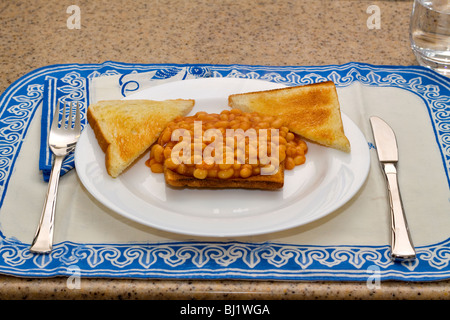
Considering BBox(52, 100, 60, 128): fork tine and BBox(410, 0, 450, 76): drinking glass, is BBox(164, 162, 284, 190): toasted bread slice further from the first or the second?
BBox(410, 0, 450, 76): drinking glass

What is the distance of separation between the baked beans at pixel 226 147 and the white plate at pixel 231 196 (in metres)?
0.07

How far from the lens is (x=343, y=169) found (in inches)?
57.4

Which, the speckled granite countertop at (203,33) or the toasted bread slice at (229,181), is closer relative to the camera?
the toasted bread slice at (229,181)

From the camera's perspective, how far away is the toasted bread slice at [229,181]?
1.40 m

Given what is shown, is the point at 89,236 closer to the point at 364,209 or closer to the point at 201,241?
the point at 201,241

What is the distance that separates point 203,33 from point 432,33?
1.02m

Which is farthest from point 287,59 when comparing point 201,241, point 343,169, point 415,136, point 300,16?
point 201,241

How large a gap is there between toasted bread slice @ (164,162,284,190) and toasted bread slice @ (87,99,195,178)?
0.16 m

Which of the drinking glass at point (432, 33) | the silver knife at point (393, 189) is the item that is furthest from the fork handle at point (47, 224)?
the drinking glass at point (432, 33)

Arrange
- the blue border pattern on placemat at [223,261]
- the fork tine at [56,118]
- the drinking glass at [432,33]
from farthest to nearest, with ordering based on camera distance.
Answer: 1. the drinking glass at [432,33]
2. the fork tine at [56,118]
3. the blue border pattern on placemat at [223,261]

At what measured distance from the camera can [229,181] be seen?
1.41 meters

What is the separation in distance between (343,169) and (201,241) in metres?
0.49

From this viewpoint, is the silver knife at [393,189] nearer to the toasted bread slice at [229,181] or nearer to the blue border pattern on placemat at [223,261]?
the blue border pattern on placemat at [223,261]

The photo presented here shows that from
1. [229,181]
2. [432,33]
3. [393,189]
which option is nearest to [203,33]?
[432,33]
